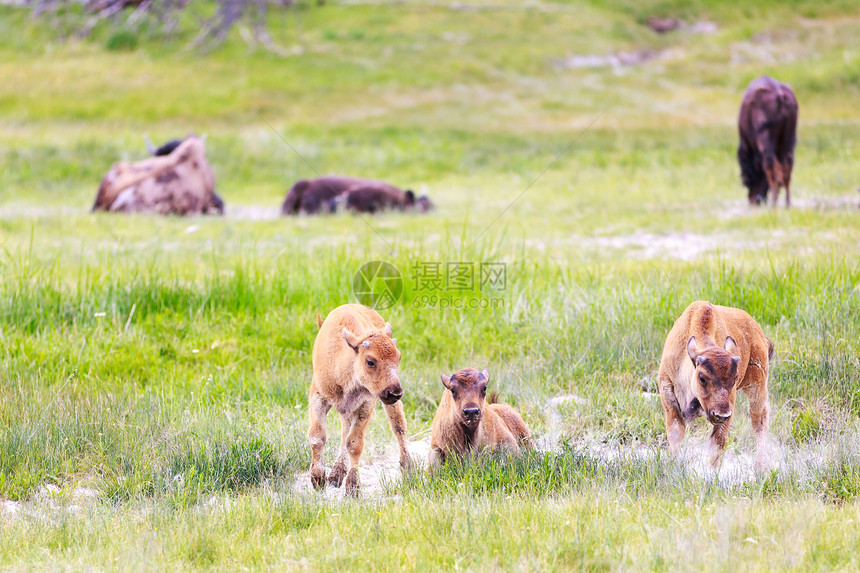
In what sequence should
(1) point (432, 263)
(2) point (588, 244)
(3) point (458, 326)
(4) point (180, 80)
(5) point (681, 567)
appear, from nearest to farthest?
1. (5) point (681, 567)
2. (3) point (458, 326)
3. (1) point (432, 263)
4. (2) point (588, 244)
5. (4) point (180, 80)

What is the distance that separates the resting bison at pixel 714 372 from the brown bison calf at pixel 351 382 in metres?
1.46

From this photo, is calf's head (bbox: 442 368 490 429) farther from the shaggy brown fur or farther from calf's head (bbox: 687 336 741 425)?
the shaggy brown fur

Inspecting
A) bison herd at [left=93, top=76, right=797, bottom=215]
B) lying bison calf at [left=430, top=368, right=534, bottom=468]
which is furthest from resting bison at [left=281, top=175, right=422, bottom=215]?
lying bison calf at [left=430, top=368, right=534, bottom=468]

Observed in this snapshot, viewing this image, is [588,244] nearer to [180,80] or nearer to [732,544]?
[732,544]

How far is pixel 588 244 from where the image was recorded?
1102 cm

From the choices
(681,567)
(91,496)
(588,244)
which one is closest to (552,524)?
(681,567)

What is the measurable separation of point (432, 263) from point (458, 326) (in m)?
1.23

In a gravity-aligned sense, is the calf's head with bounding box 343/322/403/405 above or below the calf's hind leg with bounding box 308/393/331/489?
above

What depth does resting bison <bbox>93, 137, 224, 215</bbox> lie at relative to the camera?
1436 cm

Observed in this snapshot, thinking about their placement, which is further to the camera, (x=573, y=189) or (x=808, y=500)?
(x=573, y=189)

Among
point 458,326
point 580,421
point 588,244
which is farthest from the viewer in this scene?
point 588,244

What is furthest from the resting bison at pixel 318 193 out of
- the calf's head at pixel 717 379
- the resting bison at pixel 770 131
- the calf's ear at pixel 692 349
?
the calf's head at pixel 717 379

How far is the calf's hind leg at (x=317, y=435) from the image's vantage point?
4.52 m

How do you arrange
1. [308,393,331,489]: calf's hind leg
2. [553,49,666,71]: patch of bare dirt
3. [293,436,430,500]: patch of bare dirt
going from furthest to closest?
[553,49,666,71]: patch of bare dirt, [293,436,430,500]: patch of bare dirt, [308,393,331,489]: calf's hind leg
